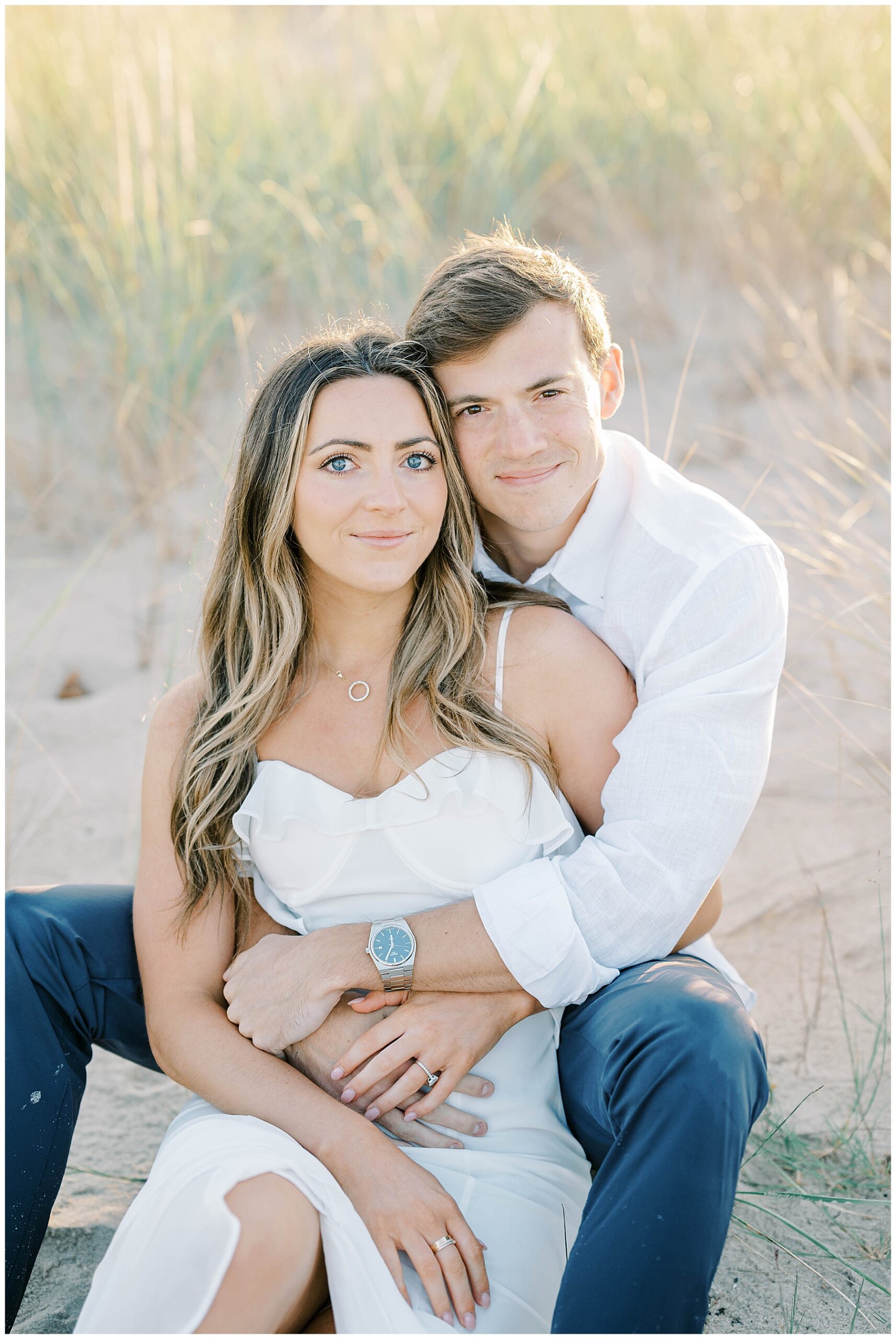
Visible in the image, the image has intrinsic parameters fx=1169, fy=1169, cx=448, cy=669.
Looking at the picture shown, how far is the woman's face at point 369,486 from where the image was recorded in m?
2.20

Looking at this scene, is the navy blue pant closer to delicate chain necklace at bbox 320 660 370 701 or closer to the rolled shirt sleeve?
the rolled shirt sleeve

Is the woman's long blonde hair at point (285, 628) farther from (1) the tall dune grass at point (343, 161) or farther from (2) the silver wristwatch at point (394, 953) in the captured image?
(1) the tall dune grass at point (343, 161)

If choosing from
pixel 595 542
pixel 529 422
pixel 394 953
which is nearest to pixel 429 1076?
pixel 394 953

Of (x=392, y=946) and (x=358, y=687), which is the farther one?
(x=358, y=687)

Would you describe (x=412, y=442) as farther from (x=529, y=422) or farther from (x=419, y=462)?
(x=529, y=422)

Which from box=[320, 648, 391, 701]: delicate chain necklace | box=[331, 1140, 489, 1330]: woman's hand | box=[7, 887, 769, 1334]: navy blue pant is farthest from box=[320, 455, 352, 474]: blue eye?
box=[331, 1140, 489, 1330]: woman's hand

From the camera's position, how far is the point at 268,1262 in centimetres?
169

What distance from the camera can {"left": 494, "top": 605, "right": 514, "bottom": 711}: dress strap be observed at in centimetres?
225

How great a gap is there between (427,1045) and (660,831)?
1.76 feet

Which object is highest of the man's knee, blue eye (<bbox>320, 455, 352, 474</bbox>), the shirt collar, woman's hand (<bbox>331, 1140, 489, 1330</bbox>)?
blue eye (<bbox>320, 455, 352, 474</bbox>)

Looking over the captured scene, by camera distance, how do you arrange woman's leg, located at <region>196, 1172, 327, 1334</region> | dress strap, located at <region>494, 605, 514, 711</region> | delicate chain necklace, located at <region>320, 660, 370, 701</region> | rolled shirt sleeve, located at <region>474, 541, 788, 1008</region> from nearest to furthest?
1. woman's leg, located at <region>196, 1172, 327, 1334</region>
2. rolled shirt sleeve, located at <region>474, 541, 788, 1008</region>
3. dress strap, located at <region>494, 605, 514, 711</region>
4. delicate chain necklace, located at <region>320, 660, 370, 701</region>

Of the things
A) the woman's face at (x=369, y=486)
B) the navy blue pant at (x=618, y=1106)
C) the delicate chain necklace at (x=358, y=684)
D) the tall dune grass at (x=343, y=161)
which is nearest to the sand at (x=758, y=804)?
the tall dune grass at (x=343, y=161)

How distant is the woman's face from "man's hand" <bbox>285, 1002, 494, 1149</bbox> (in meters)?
0.79

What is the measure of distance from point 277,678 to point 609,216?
4.46 meters
